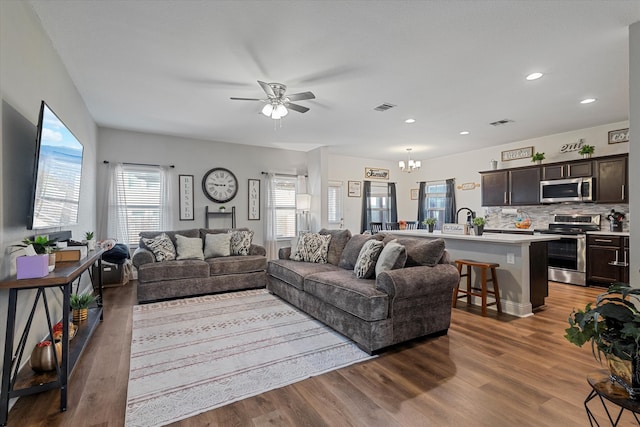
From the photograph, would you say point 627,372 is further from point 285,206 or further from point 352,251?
point 285,206

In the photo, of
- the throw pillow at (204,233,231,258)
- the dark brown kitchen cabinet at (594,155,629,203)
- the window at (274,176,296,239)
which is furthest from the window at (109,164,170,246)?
the dark brown kitchen cabinet at (594,155,629,203)

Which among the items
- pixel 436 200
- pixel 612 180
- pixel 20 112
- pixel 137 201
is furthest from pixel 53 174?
pixel 436 200

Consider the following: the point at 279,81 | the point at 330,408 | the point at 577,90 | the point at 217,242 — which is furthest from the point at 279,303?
the point at 577,90

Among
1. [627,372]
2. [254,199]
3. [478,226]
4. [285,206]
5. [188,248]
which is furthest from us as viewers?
[285,206]

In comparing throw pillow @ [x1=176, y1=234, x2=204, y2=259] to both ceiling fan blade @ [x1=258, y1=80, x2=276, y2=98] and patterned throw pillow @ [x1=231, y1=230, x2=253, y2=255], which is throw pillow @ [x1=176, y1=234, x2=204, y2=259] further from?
ceiling fan blade @ [x1=258, y1=80, x2=276, y2=98]

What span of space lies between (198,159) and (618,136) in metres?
7.53

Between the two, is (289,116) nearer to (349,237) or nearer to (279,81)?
(279,81)

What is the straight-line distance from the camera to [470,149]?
7.10m

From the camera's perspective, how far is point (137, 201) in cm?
547

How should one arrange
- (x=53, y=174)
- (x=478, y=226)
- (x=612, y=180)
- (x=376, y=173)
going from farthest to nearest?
(x=376, y=173) → (x=612, y=180) → (x=478, y=226) → (x=53, y=174)

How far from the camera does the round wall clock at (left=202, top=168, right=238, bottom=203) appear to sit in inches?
239

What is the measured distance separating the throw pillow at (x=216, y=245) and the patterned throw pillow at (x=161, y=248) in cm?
51

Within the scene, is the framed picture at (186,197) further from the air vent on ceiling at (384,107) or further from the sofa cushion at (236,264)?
the air vent on ceiling at (384,107)

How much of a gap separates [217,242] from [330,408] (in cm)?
363
